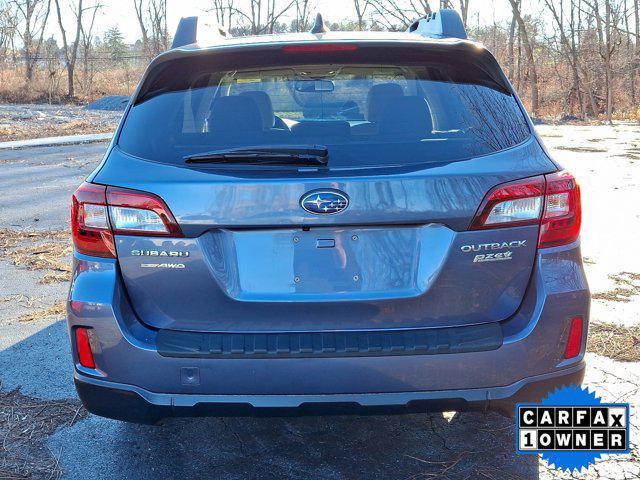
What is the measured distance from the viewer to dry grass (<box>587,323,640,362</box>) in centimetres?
377

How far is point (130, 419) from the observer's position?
2.31 meters

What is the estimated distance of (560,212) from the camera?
2.26m

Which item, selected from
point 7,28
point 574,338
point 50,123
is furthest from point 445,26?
point 7,28

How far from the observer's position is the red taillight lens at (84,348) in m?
2.29

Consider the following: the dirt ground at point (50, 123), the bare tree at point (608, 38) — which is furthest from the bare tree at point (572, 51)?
the dirt ground at point (50, 123)

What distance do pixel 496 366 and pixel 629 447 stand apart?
107 cm

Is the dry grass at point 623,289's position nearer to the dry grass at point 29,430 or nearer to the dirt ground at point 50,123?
the dry grass at point 29,430

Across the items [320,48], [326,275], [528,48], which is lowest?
[326,275]

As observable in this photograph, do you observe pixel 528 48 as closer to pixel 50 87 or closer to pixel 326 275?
pixel 50 87

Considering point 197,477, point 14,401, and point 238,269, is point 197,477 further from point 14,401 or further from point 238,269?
point 14,401

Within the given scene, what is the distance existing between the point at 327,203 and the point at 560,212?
0.83 metres

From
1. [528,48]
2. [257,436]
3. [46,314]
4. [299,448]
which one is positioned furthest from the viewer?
[528,48]

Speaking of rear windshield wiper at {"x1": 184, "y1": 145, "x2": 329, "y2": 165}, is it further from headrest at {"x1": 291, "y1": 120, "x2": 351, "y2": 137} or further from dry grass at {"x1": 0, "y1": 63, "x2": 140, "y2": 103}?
dry grass at {"x1": 0, "y1": 63, "x2": 140, "y2": 103}

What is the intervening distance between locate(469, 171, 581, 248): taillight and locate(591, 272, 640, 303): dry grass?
2698 mm
